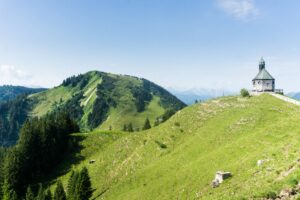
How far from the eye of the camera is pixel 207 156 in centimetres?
4953

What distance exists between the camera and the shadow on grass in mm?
86431

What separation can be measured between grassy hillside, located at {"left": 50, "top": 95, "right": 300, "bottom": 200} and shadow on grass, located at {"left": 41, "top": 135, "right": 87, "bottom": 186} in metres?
0.51

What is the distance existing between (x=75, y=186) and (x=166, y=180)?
74.8 feet

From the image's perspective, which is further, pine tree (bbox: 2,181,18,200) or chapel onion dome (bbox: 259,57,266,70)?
chapel onion dome (bbox: 259,57,266,70)

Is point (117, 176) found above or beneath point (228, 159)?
beneath

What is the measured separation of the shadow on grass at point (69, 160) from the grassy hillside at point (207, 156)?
1.67ft

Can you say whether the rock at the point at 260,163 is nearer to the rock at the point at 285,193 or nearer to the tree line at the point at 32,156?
the rock at the point at 285,193

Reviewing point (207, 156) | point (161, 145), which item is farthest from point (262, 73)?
point (207, 156)

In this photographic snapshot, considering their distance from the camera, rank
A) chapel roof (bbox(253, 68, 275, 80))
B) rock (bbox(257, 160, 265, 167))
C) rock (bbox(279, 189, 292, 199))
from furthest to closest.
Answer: chapel roof (bbox(253, 68, 275, 80)), rock (bbox(257, 160, 265, 167)), rock (bbox(279, 189, 292, 199))

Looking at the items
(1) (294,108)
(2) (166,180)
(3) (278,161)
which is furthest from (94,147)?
(3) (278,161)

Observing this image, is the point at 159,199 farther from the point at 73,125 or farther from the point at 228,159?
the point at 73,125

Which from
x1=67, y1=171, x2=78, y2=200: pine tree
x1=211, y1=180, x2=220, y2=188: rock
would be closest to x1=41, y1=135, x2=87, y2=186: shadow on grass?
x1=67, y1=171, x2=78, y2=200: pine tree

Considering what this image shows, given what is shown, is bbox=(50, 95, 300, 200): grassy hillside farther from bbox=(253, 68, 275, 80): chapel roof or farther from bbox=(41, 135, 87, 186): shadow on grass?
bbox=(253, 68, 275, 80): chapel roof

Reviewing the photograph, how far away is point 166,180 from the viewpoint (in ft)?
165
